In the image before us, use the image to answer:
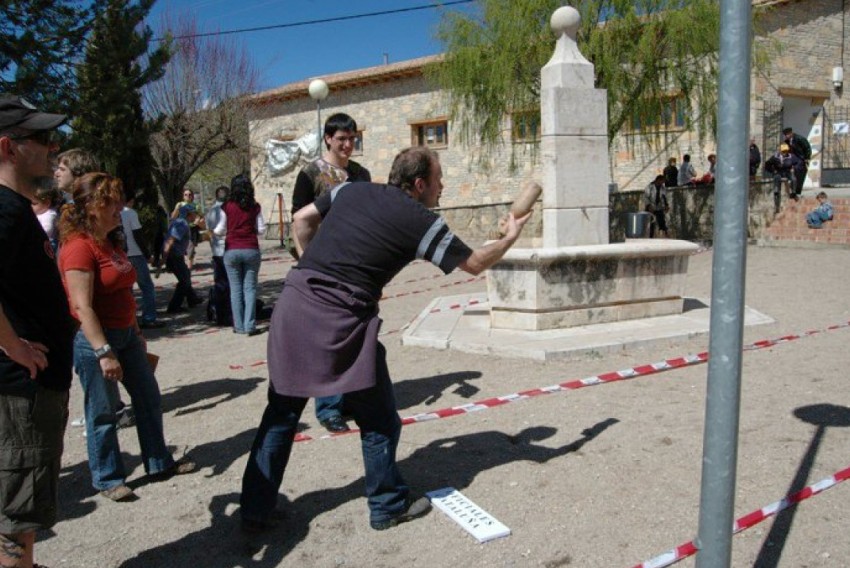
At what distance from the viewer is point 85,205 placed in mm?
3572

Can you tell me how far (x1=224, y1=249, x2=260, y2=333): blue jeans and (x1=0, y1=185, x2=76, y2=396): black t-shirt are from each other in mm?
5301

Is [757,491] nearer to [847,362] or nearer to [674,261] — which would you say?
[847,362]

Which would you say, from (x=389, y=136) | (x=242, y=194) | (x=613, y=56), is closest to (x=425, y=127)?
(x=389, y=136)

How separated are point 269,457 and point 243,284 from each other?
518cm

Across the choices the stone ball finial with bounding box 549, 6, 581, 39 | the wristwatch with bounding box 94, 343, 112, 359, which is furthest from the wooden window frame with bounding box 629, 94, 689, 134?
the wristwatch with bounding box 94, 343, 112, 359

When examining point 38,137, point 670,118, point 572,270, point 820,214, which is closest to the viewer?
point 38,137

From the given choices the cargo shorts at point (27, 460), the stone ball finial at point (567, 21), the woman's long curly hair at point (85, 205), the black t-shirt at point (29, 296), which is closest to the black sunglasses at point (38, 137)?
the black t-shirt at point (29, 296)

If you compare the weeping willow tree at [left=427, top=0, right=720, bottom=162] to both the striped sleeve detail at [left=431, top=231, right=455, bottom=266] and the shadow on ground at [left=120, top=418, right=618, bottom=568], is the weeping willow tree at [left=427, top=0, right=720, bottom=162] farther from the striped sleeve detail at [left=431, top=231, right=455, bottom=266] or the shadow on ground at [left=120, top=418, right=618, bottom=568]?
the striped sleeve detail at [left=431, top=231, right=455, bottom=266]

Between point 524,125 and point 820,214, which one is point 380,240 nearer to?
point 820,214

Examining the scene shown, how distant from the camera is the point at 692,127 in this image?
17.9m

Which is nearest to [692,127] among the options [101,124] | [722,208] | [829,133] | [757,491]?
[829,133]

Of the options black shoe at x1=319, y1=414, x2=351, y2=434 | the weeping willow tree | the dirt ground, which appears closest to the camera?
the dirt ground

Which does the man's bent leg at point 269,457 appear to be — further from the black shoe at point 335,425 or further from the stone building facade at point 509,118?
the stone building facade at point 509,118

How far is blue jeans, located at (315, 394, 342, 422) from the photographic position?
184 inches
